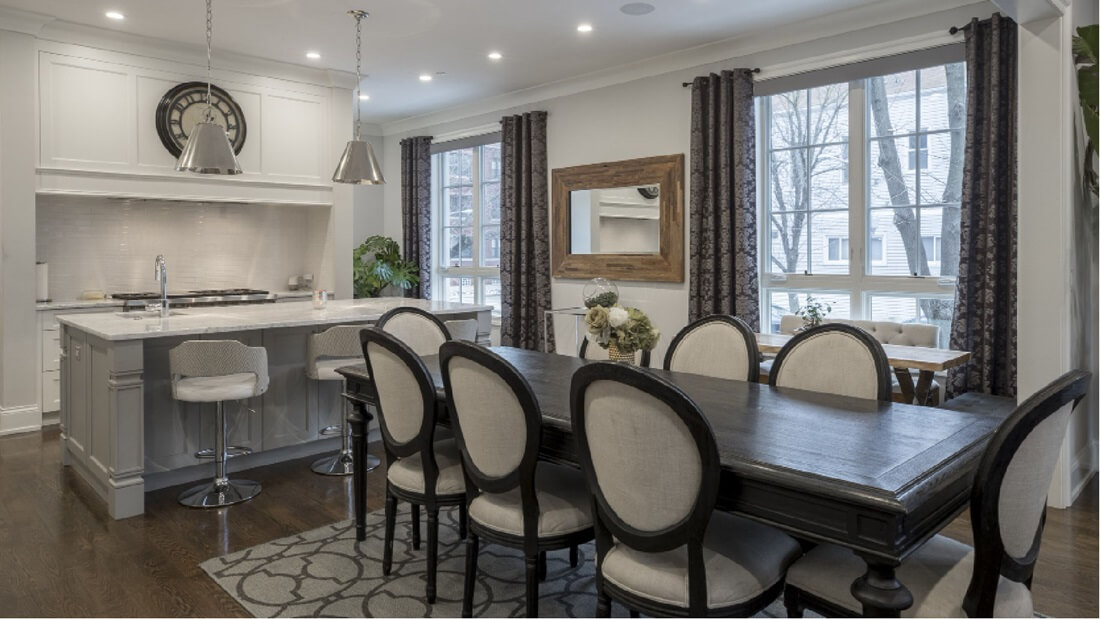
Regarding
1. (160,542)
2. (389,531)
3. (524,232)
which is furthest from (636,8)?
(160,542)

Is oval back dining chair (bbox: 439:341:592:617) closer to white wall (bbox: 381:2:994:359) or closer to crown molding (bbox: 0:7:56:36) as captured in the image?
white wall (bbox: 381:2:994:359)

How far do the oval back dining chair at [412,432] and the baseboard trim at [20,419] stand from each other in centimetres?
373

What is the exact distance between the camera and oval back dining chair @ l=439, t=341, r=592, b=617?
2145 mm

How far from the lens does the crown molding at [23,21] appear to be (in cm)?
481

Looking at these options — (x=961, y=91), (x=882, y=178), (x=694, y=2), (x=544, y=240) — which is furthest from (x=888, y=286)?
(x=544, y=240)

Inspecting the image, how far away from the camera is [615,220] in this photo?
6.41m

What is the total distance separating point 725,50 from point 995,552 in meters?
4.69

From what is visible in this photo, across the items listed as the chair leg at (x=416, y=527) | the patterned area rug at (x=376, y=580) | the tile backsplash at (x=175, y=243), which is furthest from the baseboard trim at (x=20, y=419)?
the chair leg at (x=416, y=527)

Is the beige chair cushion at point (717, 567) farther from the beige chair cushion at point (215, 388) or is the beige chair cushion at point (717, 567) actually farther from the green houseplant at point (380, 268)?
the green houseplant at point (380, 268)

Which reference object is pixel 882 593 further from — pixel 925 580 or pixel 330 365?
pixel 330 365

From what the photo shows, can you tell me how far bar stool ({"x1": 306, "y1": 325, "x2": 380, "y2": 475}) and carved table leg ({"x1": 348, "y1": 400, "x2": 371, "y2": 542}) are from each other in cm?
97

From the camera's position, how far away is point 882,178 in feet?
16.1

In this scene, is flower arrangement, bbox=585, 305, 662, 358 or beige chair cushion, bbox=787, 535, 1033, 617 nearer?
beige chair cushion, bbox=787, 535, 1033, 617

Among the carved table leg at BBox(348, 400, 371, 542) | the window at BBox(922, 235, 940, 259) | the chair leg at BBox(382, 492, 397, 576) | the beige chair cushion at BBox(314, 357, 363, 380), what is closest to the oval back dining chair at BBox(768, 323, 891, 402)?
the chair leg at BBox(382, 492, 397, 576)
